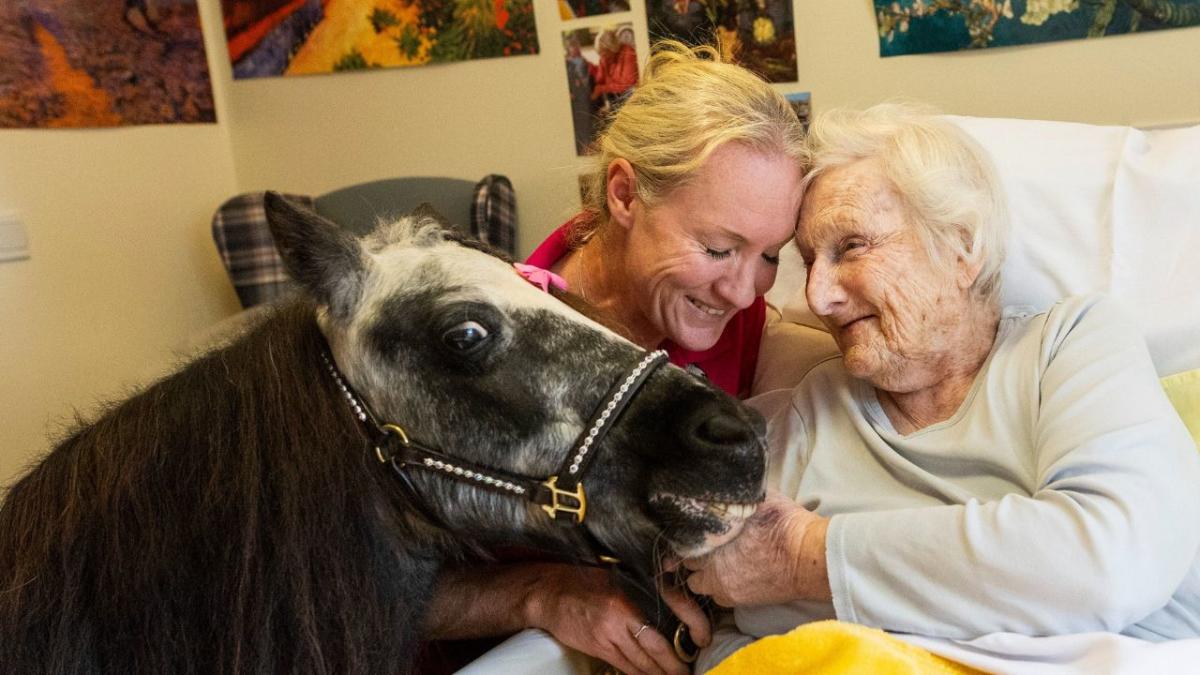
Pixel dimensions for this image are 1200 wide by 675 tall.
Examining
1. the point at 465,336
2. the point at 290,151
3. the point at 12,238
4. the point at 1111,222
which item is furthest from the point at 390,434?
the point at 290,151

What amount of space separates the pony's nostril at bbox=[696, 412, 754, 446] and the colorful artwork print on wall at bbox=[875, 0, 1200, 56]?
5.65ft

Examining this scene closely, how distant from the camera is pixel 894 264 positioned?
4.23ft

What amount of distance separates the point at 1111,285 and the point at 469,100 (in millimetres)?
2243

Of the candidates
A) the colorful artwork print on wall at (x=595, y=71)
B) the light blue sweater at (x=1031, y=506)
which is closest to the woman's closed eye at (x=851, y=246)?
the light blue sweater at (x=1031, y=506)

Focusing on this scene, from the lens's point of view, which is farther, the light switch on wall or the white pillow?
the light switch on wall

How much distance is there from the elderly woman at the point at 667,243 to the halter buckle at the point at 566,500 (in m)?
0.23

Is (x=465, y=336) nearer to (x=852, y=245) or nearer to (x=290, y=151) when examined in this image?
(x=852, y=245)

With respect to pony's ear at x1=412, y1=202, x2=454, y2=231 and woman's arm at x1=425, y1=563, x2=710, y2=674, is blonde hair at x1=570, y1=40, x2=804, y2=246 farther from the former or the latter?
woman's arm at x1=425, y1=563, x2=710, y2=674

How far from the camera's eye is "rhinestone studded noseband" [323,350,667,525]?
3.53 feet

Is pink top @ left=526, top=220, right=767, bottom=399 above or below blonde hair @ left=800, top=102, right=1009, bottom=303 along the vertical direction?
below

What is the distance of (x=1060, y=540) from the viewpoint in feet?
3.31

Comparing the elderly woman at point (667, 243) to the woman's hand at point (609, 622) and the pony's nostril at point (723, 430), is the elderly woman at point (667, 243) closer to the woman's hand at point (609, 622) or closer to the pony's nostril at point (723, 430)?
the woman's hand at point (609, 622)

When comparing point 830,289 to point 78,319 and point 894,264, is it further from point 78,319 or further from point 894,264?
point 78,319

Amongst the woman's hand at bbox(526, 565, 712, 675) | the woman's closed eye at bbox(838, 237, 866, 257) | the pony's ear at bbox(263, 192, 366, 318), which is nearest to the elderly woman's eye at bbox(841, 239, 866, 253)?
the woman's closed eye at bbox(838, 237, 866, 257)
